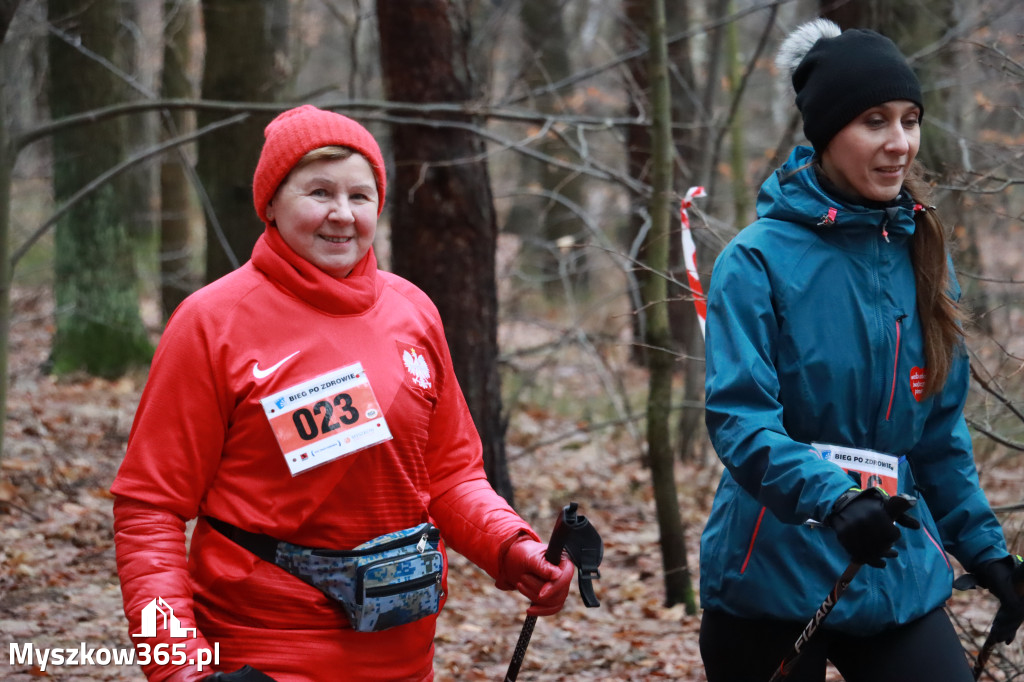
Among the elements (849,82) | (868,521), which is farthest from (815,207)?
(868,521)

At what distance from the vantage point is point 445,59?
6.01m

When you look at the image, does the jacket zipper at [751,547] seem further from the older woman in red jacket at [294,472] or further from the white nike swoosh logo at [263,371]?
A: the white nike swoosh logo at [263,371]

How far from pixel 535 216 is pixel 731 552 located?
13477 millimetres

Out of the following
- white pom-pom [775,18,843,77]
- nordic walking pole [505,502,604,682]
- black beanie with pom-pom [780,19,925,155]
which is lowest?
nordic walking pole [505,502,604,682]

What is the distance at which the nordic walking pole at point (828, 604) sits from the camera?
219cm

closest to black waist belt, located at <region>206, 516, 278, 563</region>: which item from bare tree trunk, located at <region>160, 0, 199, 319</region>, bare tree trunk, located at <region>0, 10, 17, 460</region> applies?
bare tree trunk, located at <region>0, 10, 17, 460</region>

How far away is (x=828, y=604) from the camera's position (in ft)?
7.73

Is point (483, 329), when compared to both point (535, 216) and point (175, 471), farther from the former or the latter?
point (535, 216)

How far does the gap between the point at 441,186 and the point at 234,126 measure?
6.79 feet

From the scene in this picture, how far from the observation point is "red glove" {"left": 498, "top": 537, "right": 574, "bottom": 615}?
96.0 inches

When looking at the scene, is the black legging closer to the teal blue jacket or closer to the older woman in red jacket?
the teal blue jacket

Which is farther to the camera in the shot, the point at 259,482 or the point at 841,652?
the point at 841,652

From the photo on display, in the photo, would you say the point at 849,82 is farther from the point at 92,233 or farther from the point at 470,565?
the point at 92,233

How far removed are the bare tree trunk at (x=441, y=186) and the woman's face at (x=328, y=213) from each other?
10.9ft
